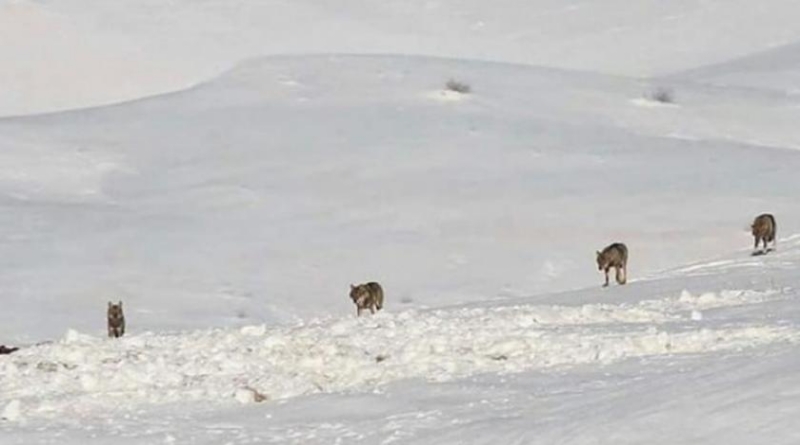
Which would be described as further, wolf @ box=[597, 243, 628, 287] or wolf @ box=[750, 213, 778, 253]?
wolf @ box=[750, 213, 778, 253]

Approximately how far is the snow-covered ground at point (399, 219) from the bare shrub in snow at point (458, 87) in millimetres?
326

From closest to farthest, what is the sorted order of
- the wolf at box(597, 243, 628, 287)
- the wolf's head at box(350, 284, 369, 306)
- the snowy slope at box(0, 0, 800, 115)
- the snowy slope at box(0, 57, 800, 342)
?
the wolf's head at box(350, 284, 369, 306), the wolf at box(597, 243, 628, 287), the snowy slope at box(0, 57, 800, 342), the snowy slope at box(0, 0, 800, 115)

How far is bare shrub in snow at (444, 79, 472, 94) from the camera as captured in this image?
123 feet

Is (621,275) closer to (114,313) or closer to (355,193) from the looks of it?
(114,313)

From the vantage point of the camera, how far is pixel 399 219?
1057 inches

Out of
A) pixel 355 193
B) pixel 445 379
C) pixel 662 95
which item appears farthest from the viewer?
pixel 662 95

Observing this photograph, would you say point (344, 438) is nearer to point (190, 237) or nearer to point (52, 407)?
point (52, 407)

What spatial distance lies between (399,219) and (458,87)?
1136 centimetres

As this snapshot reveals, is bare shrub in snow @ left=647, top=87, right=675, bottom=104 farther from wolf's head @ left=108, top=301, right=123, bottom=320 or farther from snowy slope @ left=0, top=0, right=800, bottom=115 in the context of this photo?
wolf's head @ left=108, top=301, right=123, bottom=320

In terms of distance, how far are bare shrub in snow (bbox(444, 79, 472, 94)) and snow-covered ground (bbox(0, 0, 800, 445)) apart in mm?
326

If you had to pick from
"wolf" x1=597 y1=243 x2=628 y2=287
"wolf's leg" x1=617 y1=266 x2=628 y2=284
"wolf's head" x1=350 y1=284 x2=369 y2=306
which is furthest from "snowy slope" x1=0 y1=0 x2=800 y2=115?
"wolf's head" x1=350 y1=284 x2=369 y2=306

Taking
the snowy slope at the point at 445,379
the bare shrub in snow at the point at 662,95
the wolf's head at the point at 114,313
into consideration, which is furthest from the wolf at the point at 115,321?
the bare shrub in snow at the point at 662,95

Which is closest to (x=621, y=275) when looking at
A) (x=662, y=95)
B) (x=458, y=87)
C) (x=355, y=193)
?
(x=355, y=193)

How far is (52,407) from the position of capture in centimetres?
1218
